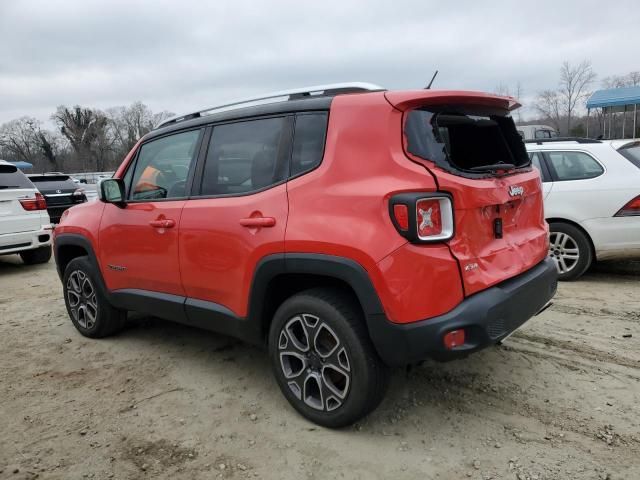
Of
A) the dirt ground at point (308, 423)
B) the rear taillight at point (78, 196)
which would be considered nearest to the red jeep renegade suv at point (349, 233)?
the dirt ground at point (308, 423)

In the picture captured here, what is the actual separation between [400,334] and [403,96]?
1210mm

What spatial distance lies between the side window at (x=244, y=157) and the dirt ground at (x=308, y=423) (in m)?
1.38

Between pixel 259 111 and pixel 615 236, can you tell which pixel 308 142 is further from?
pixel 615 236

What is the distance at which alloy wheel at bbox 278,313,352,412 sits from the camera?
2707 mm

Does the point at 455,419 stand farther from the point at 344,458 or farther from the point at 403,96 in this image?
the point at 403,96

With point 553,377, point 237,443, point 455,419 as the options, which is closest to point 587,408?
point 553,377

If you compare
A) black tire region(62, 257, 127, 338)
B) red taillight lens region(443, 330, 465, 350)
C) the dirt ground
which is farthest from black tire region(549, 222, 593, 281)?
black tire region(62, 257, 127, 338)

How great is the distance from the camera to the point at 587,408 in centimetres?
294

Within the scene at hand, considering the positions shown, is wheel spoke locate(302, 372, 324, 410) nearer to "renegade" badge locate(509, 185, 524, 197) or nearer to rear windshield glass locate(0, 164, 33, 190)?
"renegade" badge locate(509, 185, 524, 197)

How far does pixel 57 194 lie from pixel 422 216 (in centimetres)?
1153

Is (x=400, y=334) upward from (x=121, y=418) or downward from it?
upward

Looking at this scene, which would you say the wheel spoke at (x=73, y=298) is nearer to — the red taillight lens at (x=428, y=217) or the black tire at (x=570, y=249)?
the red taillight lens at (x=428, y=217)

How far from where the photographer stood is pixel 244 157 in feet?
10.5

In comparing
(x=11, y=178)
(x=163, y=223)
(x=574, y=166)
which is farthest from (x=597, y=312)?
(x=11, y=178)
